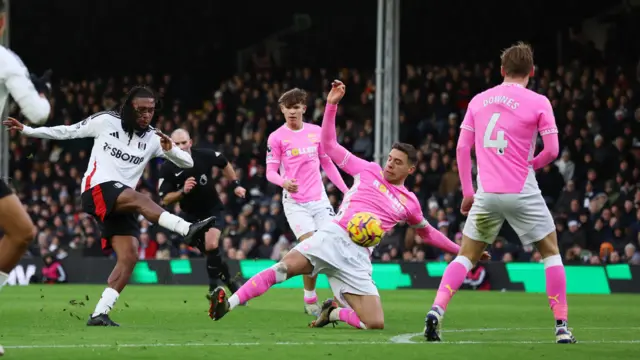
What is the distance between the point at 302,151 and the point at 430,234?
3308 mm

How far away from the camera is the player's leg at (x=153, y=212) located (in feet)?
32.9

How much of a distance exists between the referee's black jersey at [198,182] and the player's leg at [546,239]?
611cm

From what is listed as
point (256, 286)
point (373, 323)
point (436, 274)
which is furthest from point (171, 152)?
point (436, 274)

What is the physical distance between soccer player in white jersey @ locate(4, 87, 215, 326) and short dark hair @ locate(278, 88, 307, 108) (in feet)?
6.93

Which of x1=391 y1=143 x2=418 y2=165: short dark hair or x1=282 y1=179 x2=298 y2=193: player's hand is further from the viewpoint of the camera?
x1=282 y1=179 x2=298 y2=193: player's hand

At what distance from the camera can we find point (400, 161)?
10.2m

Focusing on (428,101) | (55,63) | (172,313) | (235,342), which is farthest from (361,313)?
(55,63)

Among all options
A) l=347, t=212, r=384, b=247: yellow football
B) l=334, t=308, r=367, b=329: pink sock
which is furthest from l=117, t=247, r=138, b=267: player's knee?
l=347, t=212, r=384, b=247: yellow football

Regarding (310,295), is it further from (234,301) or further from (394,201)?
(234,301)

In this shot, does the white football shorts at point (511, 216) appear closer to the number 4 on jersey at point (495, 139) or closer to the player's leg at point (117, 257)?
the number 4 on jersey at point (495, 139)

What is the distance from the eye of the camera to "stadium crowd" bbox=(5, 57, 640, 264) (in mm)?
22125

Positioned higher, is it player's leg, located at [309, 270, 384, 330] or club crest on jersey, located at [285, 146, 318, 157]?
club crest on jersey, located at [285, 146, 318, 157]

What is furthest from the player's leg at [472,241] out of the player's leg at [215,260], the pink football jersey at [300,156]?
the player's leg at [215,260]

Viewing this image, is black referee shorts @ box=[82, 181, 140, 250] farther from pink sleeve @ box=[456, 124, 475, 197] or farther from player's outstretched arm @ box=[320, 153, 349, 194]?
pink sleeve @ box=[456, 124, 475, 197]
